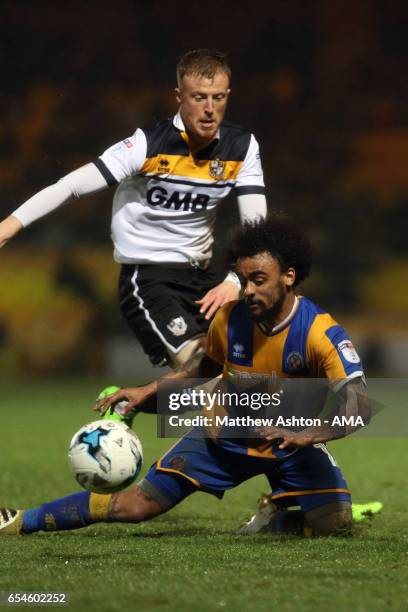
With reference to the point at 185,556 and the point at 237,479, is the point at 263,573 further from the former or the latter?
the point at 237,479

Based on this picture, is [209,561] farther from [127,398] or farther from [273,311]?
[273,311]

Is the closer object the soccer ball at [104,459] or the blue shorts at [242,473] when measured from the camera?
the soccer ball at [104,459]

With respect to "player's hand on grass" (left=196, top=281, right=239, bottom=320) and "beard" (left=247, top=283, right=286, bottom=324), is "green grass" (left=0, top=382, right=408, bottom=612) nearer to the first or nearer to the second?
"beard" (left=247, top=283, right=286, bottom=324)

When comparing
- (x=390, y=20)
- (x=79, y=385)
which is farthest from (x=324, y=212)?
(x=79, y=385)

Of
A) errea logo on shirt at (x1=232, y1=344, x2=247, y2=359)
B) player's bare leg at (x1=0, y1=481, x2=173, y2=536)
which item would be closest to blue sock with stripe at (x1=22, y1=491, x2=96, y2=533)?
player's bare leg at (x1=0, y1=481, x2=173, y2=536)

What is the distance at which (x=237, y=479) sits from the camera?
200 inches

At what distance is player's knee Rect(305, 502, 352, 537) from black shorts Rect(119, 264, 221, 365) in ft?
4.12

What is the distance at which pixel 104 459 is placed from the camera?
4875 mm

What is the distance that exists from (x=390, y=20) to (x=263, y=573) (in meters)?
14.2

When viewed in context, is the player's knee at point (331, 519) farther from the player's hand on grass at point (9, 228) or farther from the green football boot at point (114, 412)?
the player's hand on grass at point (9, 228)

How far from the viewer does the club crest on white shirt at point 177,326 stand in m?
5.86

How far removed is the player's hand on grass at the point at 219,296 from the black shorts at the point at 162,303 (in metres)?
0.22

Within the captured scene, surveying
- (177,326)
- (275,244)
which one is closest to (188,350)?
(177,326)

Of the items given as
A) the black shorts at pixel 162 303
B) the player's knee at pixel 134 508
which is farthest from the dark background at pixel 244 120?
the player's knee at pixel 134 508
